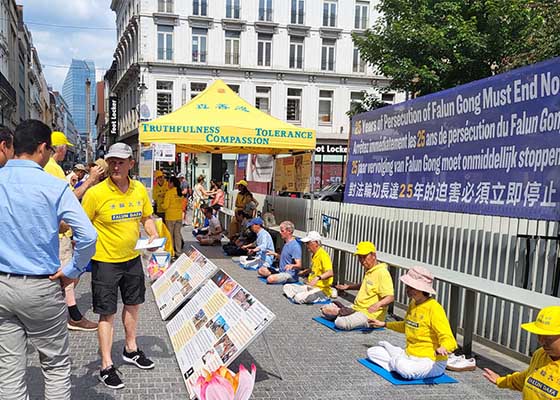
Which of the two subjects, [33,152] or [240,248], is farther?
[240,248]

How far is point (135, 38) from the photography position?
39219 millimetres

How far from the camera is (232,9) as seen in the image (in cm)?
3606

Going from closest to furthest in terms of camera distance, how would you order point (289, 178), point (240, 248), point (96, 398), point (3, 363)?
point (3, 363)
point (96, 398)
point (240, 248)
point (289, 178)

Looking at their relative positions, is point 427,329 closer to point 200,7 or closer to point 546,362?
point 546,362

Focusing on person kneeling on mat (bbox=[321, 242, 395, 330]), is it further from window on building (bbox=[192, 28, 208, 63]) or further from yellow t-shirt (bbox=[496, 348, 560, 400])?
window on building (bbox=[192, 28, 208, 63])

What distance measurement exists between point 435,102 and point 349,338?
3.81 metres

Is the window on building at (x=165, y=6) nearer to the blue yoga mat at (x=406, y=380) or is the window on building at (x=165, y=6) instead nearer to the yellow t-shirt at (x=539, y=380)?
the blue yoga mat at (x=406, y=380)

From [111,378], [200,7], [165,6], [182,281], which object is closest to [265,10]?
[200,7]

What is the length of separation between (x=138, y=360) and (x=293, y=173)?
838 cm

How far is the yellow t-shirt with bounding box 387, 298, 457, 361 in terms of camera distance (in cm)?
415

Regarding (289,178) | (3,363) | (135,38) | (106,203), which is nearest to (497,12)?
(289,178)

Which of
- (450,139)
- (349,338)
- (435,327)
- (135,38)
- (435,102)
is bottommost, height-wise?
(349,338)

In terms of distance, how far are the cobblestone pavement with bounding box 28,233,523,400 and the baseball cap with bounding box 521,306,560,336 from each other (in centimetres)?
167

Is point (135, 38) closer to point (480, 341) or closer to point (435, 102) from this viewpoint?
point (435, 102)
